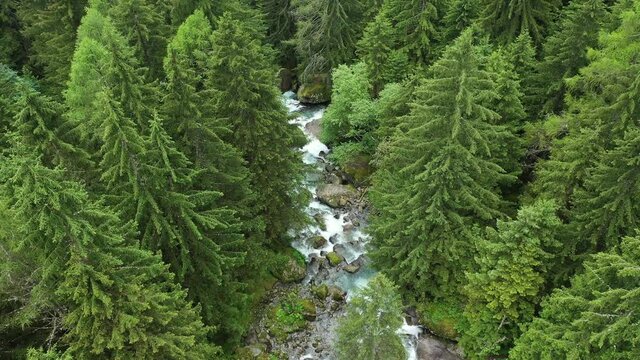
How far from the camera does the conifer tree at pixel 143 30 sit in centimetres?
2727

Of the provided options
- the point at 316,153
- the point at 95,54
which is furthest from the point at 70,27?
the point at 316,153

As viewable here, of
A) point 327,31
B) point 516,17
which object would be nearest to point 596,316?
point 516,17

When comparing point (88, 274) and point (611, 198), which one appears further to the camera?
point (611, 198)

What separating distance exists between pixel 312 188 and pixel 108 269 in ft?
67.8

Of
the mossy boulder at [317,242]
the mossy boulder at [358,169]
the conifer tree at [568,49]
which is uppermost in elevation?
the conifer tree at [568,49]

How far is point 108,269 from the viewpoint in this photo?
47.3 feet

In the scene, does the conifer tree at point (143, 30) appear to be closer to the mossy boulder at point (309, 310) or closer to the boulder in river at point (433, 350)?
the mossy boulder at point (309, 310)

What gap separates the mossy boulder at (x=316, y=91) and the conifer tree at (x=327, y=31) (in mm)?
1500

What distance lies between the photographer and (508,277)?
20.0 m

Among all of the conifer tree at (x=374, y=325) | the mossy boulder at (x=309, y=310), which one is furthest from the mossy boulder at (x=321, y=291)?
the conifer tree at (x=374, y=325)

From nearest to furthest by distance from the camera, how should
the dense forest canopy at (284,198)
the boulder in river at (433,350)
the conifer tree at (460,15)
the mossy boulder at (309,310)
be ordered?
the dense forest canopy at (284,198), the boulder in river at (433,350), the mossy boulder at (309,310), the conifer tree at (460,15)

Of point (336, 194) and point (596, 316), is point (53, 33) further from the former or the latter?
point (596, 316)

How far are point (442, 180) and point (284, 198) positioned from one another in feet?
29.1

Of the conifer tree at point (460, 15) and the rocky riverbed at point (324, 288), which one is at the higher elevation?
the conifer tree at point (460, 15)
